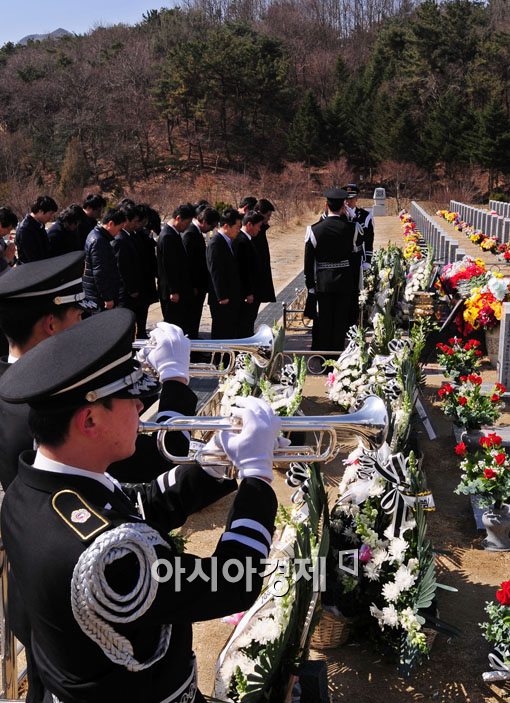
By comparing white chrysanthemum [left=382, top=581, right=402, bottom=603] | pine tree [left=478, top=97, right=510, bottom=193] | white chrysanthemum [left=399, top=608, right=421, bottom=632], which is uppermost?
pine tree [left=478, top=97, right=510, bottom=193]

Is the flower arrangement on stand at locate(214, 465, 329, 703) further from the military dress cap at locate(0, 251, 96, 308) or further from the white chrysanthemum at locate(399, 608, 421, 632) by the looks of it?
the military dress cap at locate(0, 251, 96, 308)

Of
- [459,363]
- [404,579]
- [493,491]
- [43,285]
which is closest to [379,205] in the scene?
[459,363]

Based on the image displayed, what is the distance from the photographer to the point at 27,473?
1.78 meters

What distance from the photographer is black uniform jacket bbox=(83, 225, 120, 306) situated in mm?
7699

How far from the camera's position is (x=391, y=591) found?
342 cm

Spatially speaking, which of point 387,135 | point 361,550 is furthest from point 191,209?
point 387,135

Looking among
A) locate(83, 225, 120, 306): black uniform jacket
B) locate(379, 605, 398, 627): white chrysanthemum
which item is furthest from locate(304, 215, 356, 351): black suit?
locate(379, 605, 398, 627): white chrysanthemum

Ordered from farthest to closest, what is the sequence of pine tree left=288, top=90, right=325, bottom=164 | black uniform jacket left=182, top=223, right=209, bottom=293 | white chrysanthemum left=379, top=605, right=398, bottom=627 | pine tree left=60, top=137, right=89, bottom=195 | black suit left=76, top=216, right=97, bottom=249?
1. pine tree left=288, top=90, right=325, bottom=164
2. pine tree left=60, top=137, right=89, bottom=195
3. black suit left=76, top=216, right=97, bottom=249
4. black uniform jacket left=182, top=223, right=209, bottom=293
5. white chrysanthemum left=379, top=605, right=398, bottom=627

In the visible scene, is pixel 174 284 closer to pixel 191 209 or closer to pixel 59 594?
pixel 191 209

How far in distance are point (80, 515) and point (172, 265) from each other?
6948 mm

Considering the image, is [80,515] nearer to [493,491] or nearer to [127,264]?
[493,491]

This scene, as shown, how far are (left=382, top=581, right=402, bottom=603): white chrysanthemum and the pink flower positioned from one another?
186 millimetres

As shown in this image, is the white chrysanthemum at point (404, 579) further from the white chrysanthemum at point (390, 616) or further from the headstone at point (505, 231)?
the headstone at point (505, 231)

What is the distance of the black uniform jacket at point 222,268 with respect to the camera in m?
8.06
